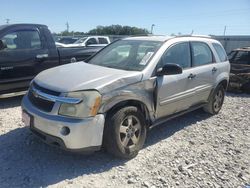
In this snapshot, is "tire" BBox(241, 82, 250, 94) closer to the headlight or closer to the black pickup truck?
the black pickup truck

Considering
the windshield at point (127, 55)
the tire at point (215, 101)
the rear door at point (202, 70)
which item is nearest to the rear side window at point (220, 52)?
the rear door at point (202, 70)

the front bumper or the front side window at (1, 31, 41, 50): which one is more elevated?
the front side window at (1, 31, 41, 50)

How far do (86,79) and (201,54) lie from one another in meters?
2.83

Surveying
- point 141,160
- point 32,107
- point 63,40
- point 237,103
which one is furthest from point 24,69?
point 63,40

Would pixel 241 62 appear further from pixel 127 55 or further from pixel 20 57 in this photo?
pixel 20 57

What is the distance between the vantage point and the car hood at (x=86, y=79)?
366cm

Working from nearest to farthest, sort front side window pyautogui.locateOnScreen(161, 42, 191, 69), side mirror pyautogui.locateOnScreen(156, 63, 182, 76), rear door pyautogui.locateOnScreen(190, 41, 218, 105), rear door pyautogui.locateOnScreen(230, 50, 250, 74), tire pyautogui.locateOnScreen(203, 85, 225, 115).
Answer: side mirror pyautogui.locateOnScreen(156, 63, 182, 76) → front side window pyautogui.locateOnScreen(161, 42, 191, 69) → rear door pyautogui.locateOnScreen(190, 41, 218, 105) → tire pyautogui.locateOnScreen(203, 85, 225, 115) → rear door pyautogui.locateOnScreen(230, 50, 250, 74)

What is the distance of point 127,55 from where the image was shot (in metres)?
4.84

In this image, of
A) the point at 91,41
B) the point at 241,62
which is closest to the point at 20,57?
the point at 241,62

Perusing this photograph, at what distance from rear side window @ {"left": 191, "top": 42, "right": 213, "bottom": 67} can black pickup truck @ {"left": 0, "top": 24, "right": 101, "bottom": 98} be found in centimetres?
248

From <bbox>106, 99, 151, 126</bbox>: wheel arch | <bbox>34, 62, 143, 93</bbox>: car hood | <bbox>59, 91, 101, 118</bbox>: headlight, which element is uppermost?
<bbox>34, 62, 143, 93</bbox>: car hood

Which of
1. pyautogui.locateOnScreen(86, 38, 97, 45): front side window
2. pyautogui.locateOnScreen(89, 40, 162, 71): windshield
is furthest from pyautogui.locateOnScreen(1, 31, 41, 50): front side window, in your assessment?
pyautogui.locateOnScreen(86, 38, 97, 45): front side window

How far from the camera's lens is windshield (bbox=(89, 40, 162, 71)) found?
4.46 metres

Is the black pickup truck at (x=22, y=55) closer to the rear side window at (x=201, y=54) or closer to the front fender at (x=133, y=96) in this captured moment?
the front fender at (x=133, y=96)
